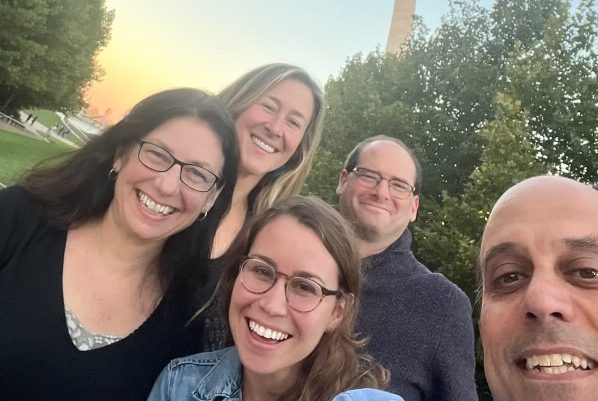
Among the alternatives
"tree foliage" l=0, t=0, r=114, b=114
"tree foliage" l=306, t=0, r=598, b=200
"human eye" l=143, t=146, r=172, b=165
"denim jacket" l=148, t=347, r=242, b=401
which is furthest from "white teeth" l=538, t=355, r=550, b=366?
"tree foliage" l=0, t=0, r=114, b=114

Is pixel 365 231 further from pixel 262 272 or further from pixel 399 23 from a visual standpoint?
pixel 399 23

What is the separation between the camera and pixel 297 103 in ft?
12.7

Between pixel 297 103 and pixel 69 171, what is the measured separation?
1.58 meters

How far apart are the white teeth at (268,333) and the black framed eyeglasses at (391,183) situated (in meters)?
1.69

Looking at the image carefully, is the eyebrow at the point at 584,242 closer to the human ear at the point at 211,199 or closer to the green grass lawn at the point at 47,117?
the human ear at the point at 211,199

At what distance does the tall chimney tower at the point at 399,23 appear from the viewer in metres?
35.8

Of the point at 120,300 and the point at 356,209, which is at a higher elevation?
the point at 356,209

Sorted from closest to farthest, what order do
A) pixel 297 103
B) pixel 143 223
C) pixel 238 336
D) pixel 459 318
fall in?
pixel 238 336
pixel 143 223
pixel 459 318
pixel 297 103

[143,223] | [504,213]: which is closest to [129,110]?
[143,223]

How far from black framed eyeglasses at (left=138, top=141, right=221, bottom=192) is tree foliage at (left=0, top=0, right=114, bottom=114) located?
25.1m

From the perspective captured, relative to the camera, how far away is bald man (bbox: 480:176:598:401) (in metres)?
1.82

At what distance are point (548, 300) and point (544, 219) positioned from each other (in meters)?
0.33

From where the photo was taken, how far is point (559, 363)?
1.82 meters

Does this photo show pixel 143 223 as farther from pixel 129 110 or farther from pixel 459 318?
pixel 459 318
